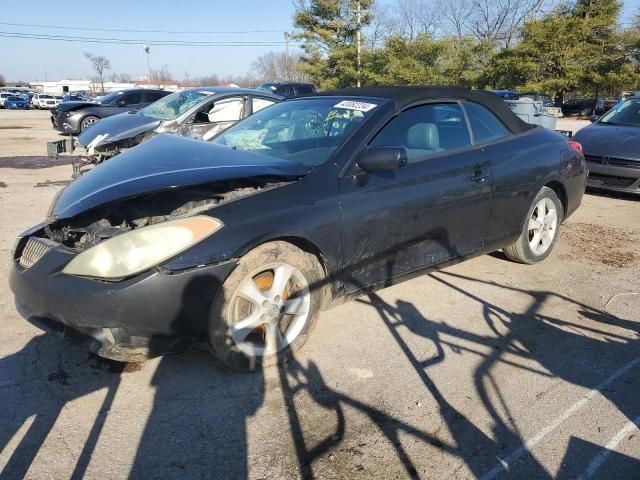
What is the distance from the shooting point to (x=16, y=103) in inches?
1671

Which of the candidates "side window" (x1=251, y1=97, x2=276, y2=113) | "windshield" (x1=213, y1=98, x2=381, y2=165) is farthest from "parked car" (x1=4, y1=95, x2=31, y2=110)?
"windshield" (x1=213, y1=98, x2=381, y2=165)

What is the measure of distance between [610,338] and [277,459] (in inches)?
93.1

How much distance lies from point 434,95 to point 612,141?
16.3ft

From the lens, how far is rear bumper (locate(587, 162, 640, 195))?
23.1ft

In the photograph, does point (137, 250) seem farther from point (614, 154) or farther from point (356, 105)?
point (614, 154)

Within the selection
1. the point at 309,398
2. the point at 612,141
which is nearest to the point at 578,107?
the point at 612,141

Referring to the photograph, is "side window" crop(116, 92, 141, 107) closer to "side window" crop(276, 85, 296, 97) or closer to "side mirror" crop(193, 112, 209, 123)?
"side window" crop(276, 85, 296, 97)

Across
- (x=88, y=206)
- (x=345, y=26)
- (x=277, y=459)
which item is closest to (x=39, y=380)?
(x=88, y=206)

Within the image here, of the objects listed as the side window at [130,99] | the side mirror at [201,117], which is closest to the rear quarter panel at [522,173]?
the side mirror at [201,117]

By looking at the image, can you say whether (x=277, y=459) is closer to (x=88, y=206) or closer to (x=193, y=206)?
(x=193, y=206)

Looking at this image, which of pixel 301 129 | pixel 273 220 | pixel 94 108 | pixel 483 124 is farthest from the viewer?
pixel 94 108

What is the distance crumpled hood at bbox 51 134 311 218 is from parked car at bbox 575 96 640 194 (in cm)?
591

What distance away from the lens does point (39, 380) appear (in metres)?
2.73

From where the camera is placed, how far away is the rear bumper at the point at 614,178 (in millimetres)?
7051
